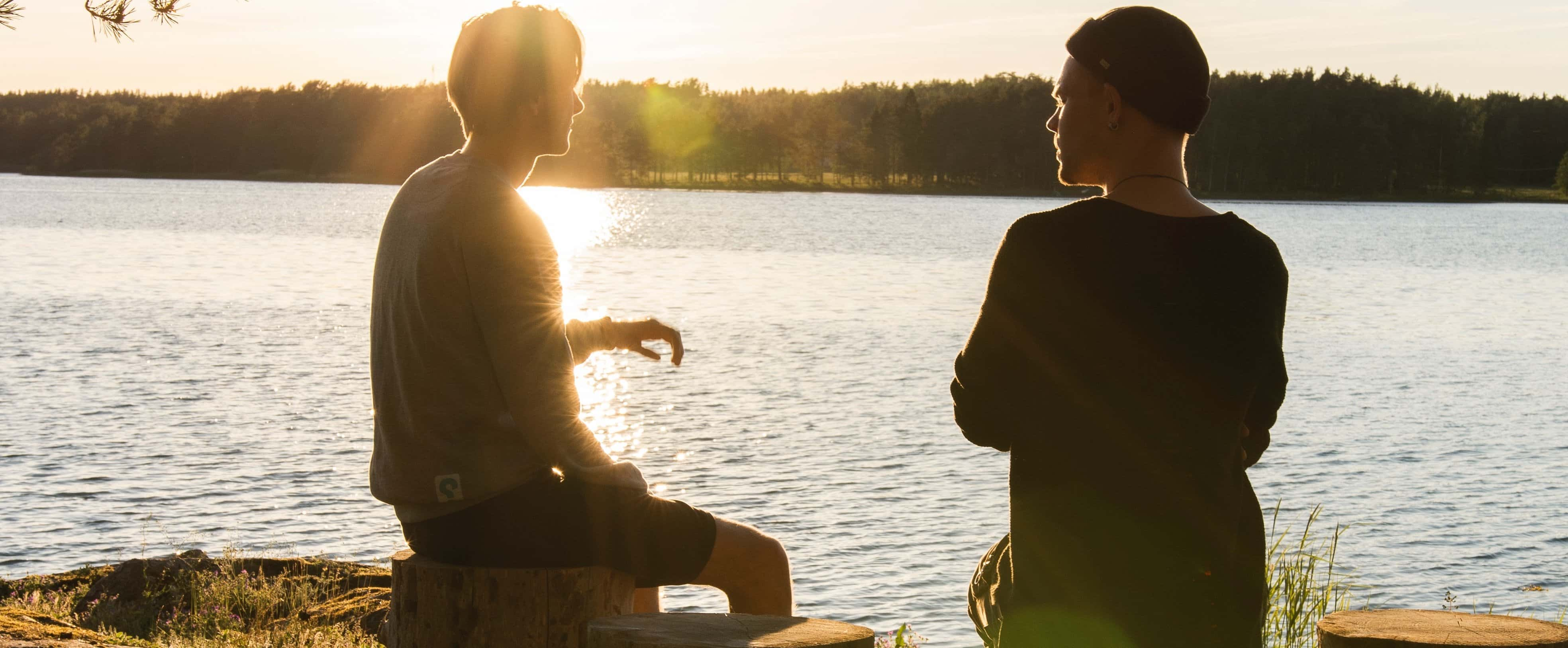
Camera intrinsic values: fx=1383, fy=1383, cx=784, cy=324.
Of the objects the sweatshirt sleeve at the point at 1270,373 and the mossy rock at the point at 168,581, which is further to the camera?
the mossy rock at the point at 168,581

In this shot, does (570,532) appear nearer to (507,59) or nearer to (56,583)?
(507,59)

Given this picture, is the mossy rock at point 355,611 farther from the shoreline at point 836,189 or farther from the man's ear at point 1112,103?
the shoreline at point 836,189

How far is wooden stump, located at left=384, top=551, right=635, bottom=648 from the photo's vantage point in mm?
2781

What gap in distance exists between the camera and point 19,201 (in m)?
70.1

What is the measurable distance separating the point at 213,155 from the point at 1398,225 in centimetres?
11136

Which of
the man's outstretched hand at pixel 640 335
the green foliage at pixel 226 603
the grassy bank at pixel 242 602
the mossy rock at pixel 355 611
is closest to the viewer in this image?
the man's outstretched hand at pixel 640 335

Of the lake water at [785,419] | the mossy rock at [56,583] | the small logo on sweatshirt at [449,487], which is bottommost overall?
the lake water at [785,419]

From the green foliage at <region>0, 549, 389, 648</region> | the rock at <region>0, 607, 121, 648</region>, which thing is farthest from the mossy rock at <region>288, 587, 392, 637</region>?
the rock at <region>0, 607, 121, 648</region>

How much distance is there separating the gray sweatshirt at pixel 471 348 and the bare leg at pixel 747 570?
36cm

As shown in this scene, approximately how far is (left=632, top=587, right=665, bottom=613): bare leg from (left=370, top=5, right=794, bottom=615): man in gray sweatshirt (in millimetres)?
222

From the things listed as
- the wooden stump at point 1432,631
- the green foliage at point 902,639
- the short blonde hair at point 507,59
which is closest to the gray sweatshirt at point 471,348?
the short blonde hair at point 507,59

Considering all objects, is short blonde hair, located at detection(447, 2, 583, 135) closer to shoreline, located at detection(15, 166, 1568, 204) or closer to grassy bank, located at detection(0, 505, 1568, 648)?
grassy bank, located at detection(0, 505, 1568, 648)

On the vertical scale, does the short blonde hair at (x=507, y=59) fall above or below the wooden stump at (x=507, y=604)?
above

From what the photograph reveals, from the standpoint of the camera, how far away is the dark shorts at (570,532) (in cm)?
270
